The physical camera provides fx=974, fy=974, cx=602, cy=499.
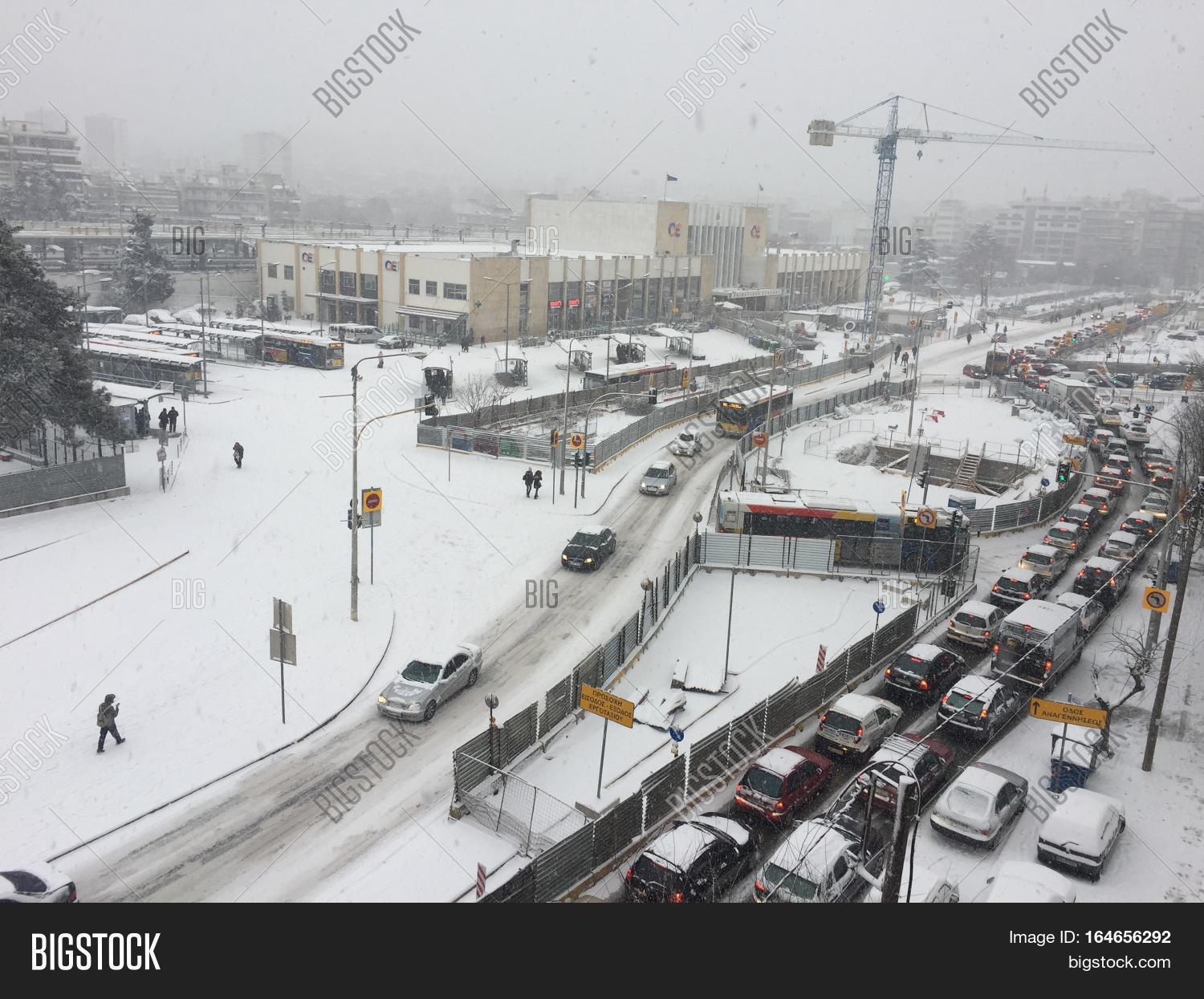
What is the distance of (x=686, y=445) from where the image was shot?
3994 cm

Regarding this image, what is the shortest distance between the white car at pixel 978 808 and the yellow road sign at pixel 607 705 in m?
5.03

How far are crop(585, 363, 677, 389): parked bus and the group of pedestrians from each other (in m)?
18.5

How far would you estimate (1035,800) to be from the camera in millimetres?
16078

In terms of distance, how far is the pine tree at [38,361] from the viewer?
2667 centimetres

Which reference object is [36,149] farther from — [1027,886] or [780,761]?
[1027,886]

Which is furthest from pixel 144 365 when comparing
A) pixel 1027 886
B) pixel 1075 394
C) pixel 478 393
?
pixel 1075 394

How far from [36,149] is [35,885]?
129m

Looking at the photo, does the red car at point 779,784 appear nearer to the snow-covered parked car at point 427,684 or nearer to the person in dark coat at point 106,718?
the snow-covered parked car at point 427,684

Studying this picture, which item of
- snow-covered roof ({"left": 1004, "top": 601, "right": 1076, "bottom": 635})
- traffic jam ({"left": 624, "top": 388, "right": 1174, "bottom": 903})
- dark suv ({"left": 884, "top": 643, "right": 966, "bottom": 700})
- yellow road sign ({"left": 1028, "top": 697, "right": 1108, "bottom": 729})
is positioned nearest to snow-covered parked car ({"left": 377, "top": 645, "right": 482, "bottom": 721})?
traffic jam ({"left": 624, "top": 388, "right": 1174, "bottom": 903})

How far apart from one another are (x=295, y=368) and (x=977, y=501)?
34579 mm

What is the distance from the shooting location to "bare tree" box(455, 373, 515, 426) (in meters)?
41.0

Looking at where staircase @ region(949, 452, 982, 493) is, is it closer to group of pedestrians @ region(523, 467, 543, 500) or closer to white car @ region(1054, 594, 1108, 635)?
white car @ region(1054, 594, 1108, 635)
